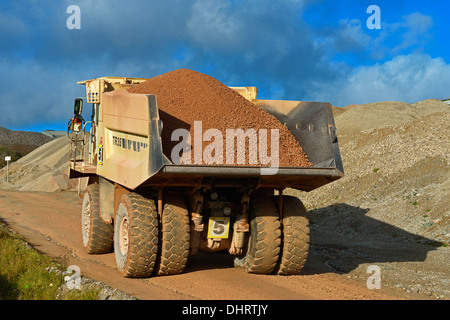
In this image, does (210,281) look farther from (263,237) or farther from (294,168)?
(294,168)

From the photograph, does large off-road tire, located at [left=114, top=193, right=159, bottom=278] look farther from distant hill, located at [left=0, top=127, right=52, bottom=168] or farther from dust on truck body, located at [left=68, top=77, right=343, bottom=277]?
distant hill, located at [left=0, top=127, right=52, bottom=168]

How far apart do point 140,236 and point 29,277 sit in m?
1.73

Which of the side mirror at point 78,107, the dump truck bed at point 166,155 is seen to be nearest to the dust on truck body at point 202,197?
the dump truck bed at point 166,155

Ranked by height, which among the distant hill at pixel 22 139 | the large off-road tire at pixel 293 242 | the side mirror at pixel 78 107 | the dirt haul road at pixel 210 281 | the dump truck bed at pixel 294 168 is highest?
the distant hill at pixel 22 139

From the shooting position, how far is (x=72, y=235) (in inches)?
491

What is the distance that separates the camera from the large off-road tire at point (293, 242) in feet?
27.9

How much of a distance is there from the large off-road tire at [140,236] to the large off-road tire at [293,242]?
6.45ft

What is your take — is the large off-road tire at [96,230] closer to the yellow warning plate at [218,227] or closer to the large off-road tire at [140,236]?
the large off-road tire at [140,236]

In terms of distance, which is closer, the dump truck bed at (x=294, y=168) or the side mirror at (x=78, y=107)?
the dump truck bed at (x=294, y=168)

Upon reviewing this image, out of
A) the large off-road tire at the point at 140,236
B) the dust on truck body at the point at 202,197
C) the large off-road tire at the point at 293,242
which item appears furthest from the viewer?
the large off-road tire at the point at 293,242

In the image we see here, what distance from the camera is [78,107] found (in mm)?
11000

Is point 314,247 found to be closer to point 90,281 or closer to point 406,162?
point 90,281

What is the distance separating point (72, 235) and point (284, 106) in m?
6.04

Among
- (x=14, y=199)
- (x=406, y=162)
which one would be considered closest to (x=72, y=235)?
(x=14, y=199)
